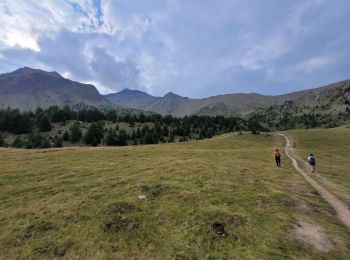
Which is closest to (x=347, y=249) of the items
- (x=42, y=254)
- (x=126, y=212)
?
(x=126, y=212)

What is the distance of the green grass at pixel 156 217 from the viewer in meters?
13.0

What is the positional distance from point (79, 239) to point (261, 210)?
12.2 metres

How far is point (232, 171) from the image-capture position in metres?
32.2

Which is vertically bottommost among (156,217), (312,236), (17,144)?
(312,236)

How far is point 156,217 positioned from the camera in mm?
16625

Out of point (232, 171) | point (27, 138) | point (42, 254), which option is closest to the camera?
point (42, 254)

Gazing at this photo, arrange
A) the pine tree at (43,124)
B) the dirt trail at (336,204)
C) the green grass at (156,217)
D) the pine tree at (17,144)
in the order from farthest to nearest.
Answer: the pine tree at (43,124) < the pine tree at (17,144) < the dirt trail at (336,204) < the green grass at (156,217)

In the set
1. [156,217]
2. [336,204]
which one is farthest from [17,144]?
[336,204]

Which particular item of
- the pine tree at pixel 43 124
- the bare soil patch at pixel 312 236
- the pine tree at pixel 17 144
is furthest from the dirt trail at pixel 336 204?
the pine tree at pixel 43 124

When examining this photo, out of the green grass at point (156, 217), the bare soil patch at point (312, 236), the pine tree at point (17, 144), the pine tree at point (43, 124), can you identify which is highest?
the pine tree at point (43, 124)

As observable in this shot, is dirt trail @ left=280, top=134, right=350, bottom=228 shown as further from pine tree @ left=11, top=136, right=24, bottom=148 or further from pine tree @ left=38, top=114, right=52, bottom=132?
pine tree @ left=38, top=114, right=52, bottom=132

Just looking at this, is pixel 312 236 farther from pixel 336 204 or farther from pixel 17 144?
pixel 17 144

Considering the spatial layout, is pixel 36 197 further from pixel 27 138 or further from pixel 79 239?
pixel 27 138

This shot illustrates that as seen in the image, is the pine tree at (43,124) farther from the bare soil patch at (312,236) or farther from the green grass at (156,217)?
the bare soil patch at (312,236)
